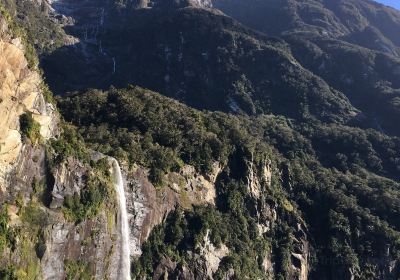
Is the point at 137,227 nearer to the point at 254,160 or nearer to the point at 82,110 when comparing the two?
the point at 82,110

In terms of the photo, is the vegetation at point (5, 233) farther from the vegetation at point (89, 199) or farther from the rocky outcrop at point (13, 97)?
the vegetation at point (89, 199)

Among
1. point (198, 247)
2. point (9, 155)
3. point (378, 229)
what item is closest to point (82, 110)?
point (198, 247)

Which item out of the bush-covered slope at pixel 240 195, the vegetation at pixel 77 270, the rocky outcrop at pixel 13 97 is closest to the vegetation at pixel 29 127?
the rocky outcrop at pixel 13 97

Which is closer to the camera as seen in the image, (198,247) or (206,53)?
(198,247)

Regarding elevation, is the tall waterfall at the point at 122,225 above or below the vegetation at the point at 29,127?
below

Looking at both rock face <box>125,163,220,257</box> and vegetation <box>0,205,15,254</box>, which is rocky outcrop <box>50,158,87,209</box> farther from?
rock face <box>125,163,220,257</box>

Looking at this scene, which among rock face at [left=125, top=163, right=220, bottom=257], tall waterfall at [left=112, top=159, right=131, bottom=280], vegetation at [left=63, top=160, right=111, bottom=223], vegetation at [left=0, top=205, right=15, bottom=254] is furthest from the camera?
rock face at [left=125, top=163, right=220, bottom=257]

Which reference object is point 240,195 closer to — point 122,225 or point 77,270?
point 122,225

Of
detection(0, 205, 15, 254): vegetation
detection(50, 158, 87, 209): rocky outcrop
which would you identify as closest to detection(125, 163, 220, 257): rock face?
detection(50, 158, 87, 209): rocky outcrop
